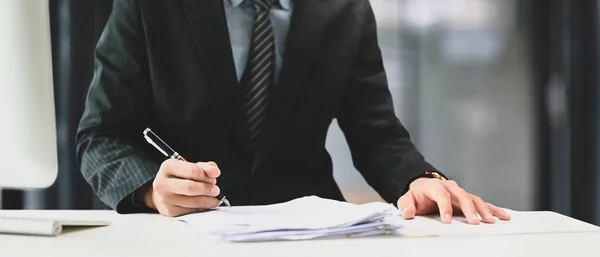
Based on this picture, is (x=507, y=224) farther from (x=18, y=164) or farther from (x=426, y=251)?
(x=18, y=164)

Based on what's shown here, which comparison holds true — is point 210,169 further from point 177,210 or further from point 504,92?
point 504,92

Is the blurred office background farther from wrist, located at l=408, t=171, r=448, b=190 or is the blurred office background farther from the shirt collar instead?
wrist, located at l=408, t=171, r=448, b=190

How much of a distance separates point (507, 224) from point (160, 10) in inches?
33.9

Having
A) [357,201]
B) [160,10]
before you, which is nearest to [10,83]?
[160,10]

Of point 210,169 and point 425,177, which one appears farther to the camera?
point 425,177

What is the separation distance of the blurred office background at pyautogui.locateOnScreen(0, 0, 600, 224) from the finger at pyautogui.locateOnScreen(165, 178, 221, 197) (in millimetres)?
1982

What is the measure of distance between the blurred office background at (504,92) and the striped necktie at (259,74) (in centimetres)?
149

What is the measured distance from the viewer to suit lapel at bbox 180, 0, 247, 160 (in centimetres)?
145

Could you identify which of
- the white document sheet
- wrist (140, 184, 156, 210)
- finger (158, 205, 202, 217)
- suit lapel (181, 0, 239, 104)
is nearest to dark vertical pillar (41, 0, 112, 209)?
suit lapel (181, 0, 239, 104)

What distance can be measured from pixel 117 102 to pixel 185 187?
482 millimetres

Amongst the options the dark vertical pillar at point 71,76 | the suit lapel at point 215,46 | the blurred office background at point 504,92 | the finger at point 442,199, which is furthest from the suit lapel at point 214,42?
the blurred office background at point 504,92

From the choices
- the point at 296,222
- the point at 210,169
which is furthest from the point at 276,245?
the point at 210,169

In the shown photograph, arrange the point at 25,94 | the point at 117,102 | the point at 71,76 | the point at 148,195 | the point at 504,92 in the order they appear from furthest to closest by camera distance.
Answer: the point at 504,92 → the point at 71,76 → the point at 117,102 → the point at 148,195 → the point at 25,94

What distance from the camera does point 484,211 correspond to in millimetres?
1051
